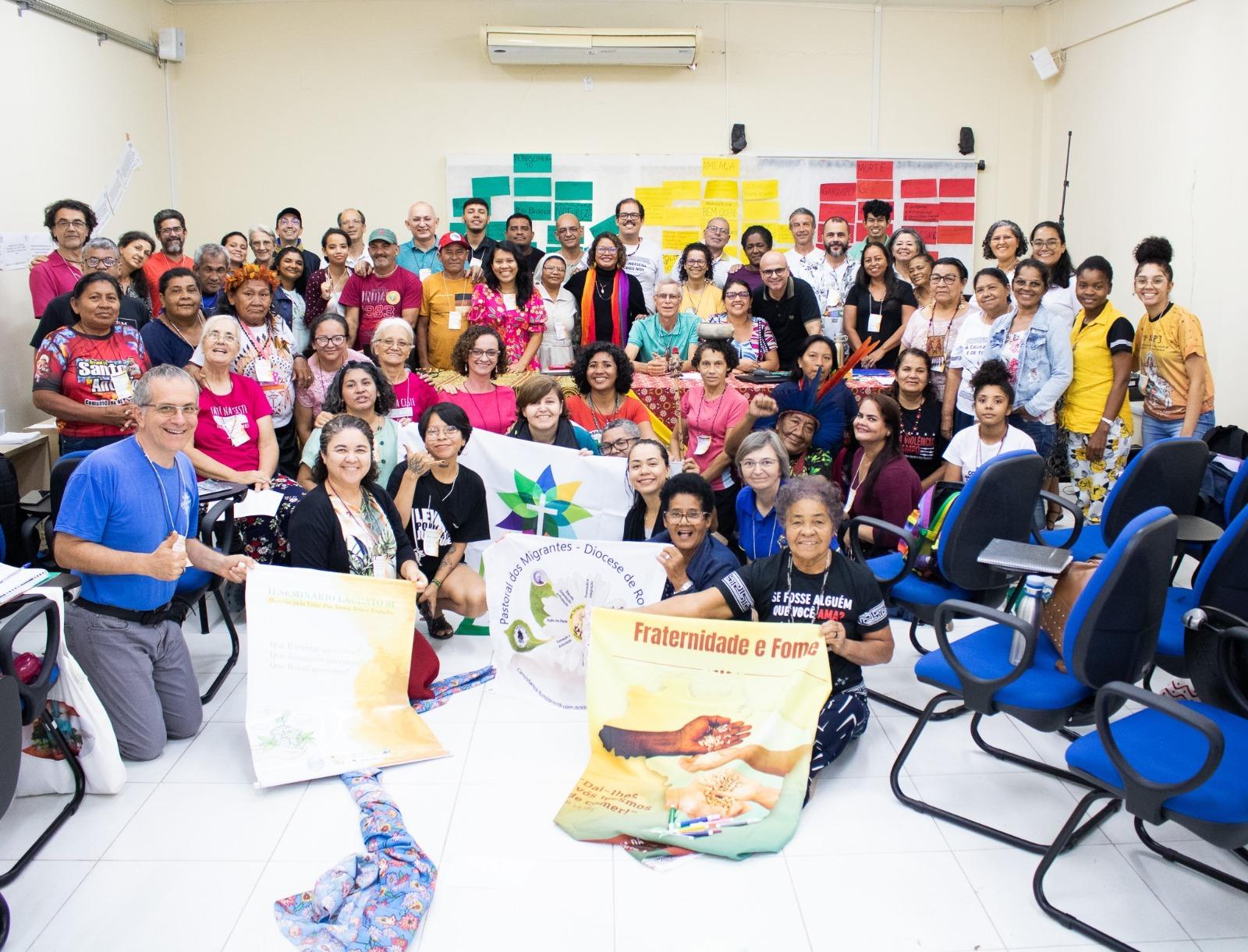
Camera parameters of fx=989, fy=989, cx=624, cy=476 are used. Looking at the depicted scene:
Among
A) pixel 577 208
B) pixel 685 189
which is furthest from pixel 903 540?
pixel 577 208

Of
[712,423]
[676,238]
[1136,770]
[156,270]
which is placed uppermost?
[676,238]

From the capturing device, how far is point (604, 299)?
565 centimetres

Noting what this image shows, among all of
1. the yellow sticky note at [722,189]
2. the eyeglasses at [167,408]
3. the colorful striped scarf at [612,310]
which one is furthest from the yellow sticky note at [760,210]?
the eyeglasses at [167,408]

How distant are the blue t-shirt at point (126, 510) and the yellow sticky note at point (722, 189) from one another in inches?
220

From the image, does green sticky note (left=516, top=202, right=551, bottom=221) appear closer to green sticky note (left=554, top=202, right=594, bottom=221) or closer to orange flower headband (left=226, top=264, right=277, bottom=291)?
green sticky note (left=554, top=202, right=594, bottom=221)

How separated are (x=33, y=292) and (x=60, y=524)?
2839 mm

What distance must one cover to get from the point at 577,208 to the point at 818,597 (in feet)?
18.3

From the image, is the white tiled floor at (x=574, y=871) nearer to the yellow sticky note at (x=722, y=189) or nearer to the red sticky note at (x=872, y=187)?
the yellow sticky note at (x=722, y=189)

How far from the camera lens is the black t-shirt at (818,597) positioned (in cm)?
316

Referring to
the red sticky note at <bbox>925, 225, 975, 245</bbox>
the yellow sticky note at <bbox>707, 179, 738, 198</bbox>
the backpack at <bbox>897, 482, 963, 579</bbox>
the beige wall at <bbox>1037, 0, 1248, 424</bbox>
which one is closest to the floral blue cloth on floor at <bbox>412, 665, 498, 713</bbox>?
the backpack at <bbox>897, 482, 963, 579</bbox>

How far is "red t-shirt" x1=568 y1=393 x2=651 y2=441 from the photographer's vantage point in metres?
4.73

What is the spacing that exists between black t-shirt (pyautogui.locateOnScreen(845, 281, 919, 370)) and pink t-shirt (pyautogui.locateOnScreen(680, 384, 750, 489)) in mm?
1326

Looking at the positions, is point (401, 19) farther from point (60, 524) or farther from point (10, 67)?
point (60, 524)

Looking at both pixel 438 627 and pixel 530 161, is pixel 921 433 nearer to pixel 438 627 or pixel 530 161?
pixel 438 627
